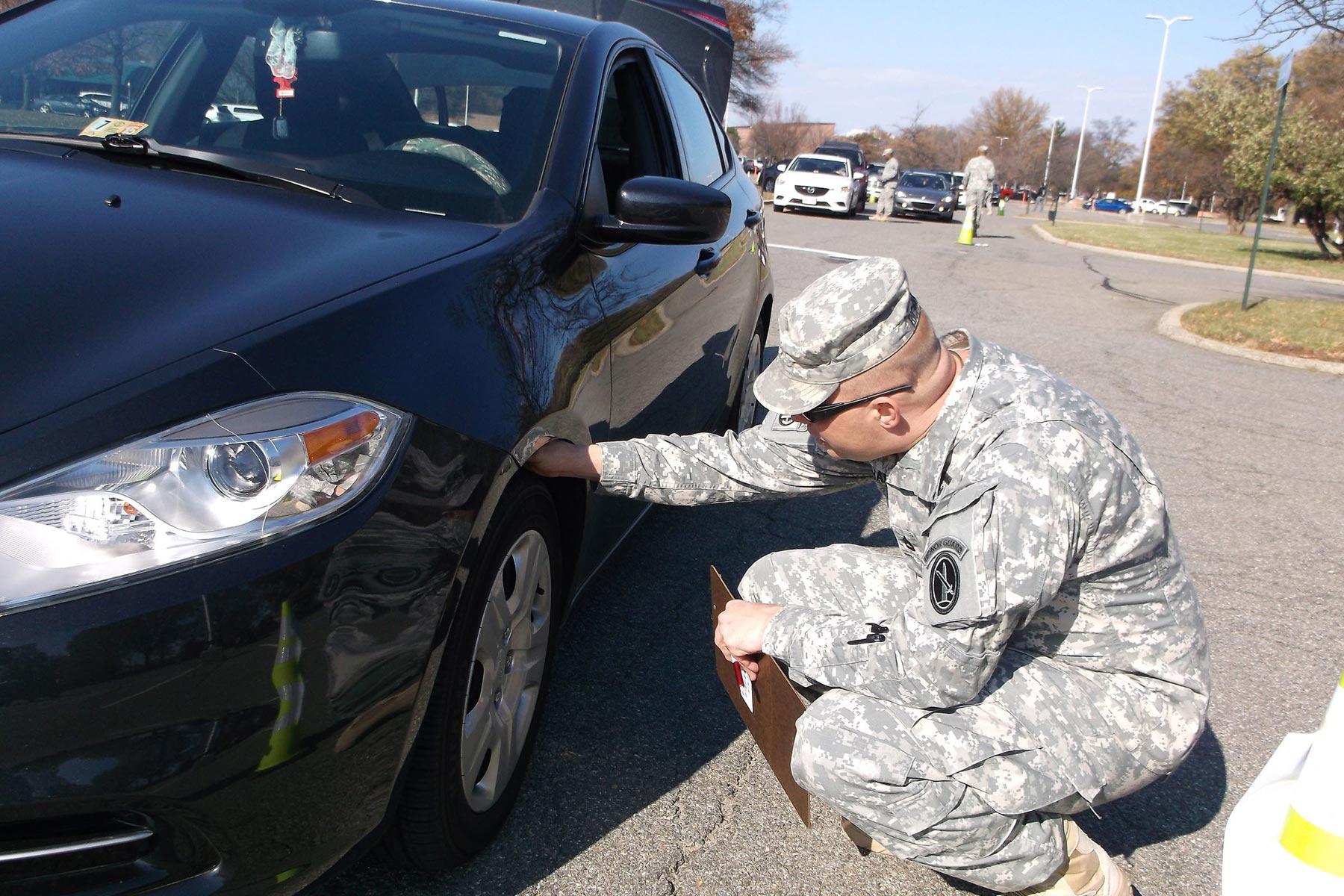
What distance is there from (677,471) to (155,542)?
4.35 ft

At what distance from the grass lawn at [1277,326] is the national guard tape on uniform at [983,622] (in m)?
8.02

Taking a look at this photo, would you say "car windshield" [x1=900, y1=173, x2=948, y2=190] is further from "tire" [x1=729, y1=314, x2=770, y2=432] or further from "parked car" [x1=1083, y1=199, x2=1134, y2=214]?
"parked car" [x1=1083, y1=199, x2=1134, y2=214]

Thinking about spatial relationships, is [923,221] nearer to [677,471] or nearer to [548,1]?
[548,1]

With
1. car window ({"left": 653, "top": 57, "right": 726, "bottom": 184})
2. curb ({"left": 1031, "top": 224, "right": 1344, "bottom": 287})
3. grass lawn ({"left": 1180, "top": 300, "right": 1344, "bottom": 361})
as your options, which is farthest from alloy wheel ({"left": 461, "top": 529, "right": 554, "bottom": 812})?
curb ({"left": 1031, "top": 224, "right": 1344, "bottom": 287})

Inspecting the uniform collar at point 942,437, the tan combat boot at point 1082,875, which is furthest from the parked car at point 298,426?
the tan combat boot at point 1082,875

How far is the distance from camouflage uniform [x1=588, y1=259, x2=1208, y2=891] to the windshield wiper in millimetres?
987

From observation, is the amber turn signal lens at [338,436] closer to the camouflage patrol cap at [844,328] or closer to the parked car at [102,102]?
the camouflage patrol cap at [844,328]

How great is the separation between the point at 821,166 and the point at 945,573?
23174mm

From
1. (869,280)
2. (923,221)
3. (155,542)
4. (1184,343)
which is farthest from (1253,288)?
(155,542)

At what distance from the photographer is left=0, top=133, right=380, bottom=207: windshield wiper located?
7.20ft

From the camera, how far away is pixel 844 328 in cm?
194

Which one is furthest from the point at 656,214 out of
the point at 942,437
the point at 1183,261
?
the point at 1183,261

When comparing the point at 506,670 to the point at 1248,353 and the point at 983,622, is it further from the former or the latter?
the point at 1248,353

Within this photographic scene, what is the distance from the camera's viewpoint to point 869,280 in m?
1.97
